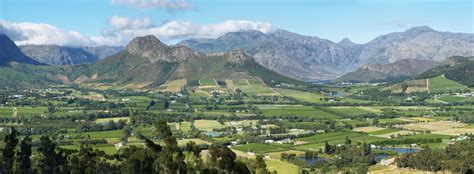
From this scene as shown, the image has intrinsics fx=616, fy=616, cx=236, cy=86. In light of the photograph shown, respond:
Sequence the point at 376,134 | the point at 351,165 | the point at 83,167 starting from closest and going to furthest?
the point at 83,167
the point at 351,165
the point at 376,134

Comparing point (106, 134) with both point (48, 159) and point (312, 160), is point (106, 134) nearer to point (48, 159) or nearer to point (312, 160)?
point (312, 160)

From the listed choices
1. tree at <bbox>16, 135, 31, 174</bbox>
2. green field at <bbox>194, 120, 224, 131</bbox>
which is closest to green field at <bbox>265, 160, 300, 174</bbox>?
tree at <bbox>16, 135, 31, 174</bbox>

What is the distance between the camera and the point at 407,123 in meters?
170

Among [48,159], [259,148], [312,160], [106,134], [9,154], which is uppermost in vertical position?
[9,154]

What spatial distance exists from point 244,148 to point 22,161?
202 feet

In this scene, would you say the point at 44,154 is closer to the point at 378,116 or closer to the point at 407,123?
the point at 407,123

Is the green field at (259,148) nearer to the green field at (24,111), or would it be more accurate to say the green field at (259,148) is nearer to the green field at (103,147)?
the green field at (103,147)

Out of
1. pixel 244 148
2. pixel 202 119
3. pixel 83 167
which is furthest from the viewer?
pixel 202 119

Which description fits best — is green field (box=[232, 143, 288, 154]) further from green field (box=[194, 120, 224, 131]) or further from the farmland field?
green field (box=[194, 120, 224, 131])

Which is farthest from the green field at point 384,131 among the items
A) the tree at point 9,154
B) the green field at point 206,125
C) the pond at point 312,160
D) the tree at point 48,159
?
the tree at point 9,154

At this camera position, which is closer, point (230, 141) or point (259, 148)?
point (259, 148)

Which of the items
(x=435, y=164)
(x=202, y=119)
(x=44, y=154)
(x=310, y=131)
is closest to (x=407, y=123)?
(x=310, y=131)

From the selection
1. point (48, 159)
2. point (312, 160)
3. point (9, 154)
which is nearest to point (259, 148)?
point (312, 160)

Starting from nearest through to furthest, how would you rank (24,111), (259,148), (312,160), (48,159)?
(48,159) < (312,160) < (259,148) < (24,111)
